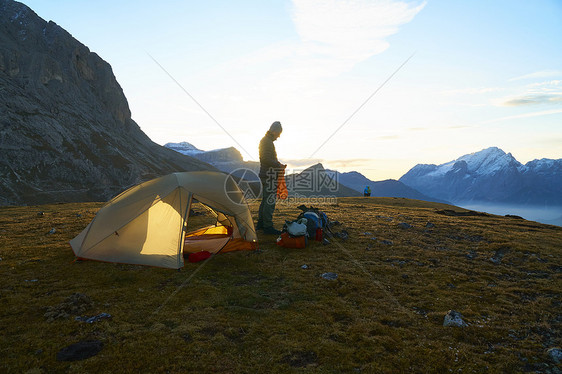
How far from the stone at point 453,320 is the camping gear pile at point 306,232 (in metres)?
6.21

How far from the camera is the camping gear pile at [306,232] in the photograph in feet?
39.5

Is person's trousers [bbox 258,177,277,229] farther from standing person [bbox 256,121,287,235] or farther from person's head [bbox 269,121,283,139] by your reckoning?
person's head [bbox 269,121,283,139]

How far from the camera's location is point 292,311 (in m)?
6.97

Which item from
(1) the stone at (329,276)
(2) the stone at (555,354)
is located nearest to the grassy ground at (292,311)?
(2) the stone at (555,354)

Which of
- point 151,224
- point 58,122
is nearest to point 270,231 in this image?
point 151,224

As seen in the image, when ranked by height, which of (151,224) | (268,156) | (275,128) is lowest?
(151,224)

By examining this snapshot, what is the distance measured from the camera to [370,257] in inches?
438

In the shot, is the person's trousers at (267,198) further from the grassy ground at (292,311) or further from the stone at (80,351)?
the stone at (80,351)

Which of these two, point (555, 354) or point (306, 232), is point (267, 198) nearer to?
point (306, 232)

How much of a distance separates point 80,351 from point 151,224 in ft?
16.2

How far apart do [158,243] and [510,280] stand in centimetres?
1143

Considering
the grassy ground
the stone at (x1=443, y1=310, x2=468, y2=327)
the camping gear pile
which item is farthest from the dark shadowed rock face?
the stone at (x1=443, y1=310, x2=468, y2=327)

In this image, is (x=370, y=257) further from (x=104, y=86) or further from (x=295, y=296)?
(x=104, y=86)

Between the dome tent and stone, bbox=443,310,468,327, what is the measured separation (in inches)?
296
